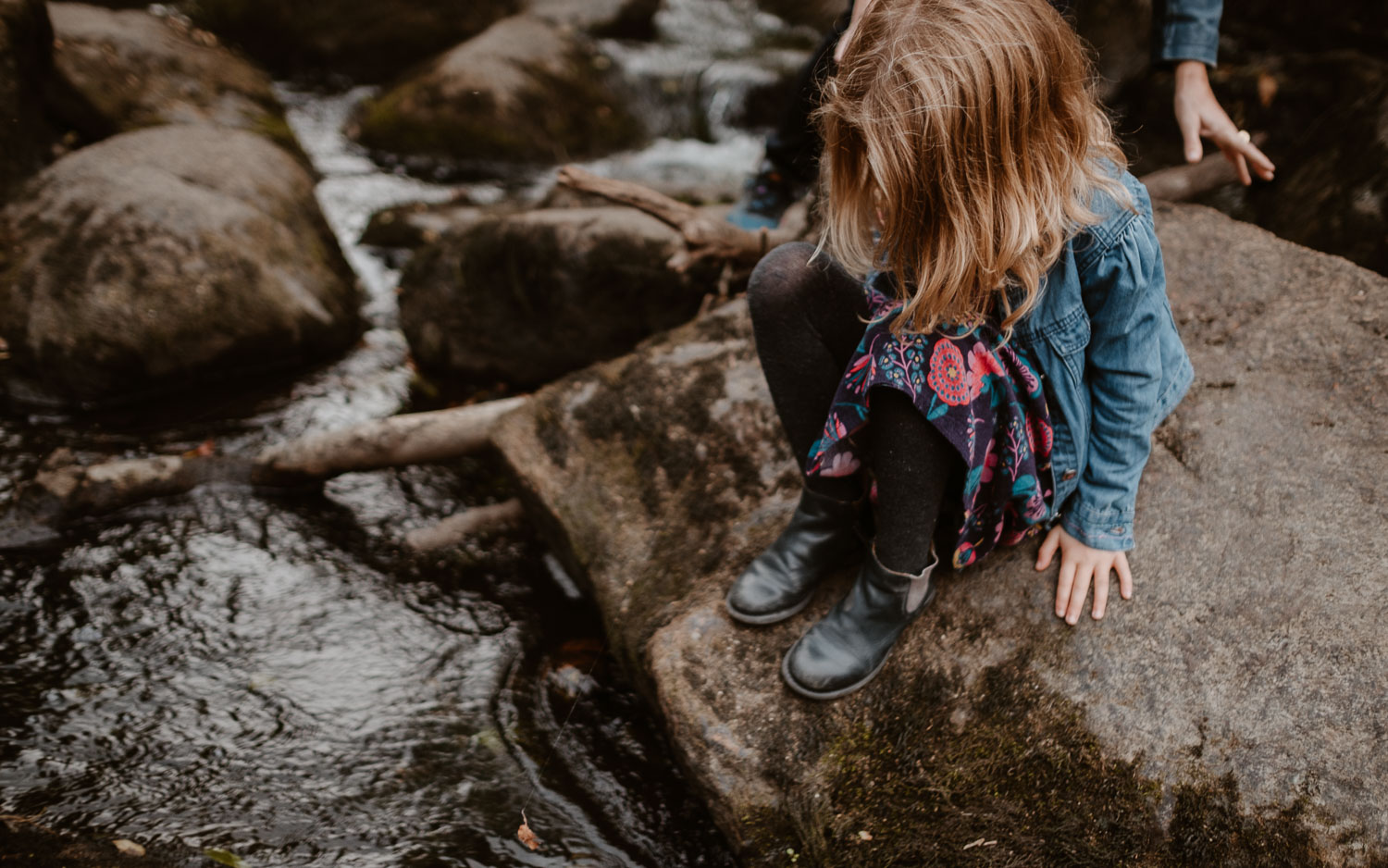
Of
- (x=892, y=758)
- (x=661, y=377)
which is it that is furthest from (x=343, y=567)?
(x=892, y=758)

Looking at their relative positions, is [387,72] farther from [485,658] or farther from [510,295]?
[485,658]

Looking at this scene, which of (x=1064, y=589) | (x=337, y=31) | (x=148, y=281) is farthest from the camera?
(x=337, y=31)

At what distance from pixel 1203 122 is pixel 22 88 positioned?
18.1 ft

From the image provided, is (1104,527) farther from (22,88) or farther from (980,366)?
(22,88)

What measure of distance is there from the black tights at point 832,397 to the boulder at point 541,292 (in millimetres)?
1597

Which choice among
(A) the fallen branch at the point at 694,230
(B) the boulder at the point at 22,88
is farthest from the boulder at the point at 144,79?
(A) the fallen branch at the point at 694,230

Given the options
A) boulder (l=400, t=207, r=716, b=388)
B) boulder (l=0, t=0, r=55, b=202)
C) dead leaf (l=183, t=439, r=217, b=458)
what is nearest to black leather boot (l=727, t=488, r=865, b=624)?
boulder (l=400, t=207, r=716, b=388)

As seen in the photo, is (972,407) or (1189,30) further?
(1189,30)

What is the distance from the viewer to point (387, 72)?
24.0ft

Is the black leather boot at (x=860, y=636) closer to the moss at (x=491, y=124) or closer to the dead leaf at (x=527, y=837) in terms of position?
the dead leaf at (x=527, y=837)

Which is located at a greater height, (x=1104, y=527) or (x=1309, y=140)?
(x=1309, y=140)

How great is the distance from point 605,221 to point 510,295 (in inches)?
22.9

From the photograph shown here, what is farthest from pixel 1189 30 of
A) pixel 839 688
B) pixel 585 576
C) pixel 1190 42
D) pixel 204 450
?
pixel 204 450

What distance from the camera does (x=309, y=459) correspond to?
3016 millimetres
